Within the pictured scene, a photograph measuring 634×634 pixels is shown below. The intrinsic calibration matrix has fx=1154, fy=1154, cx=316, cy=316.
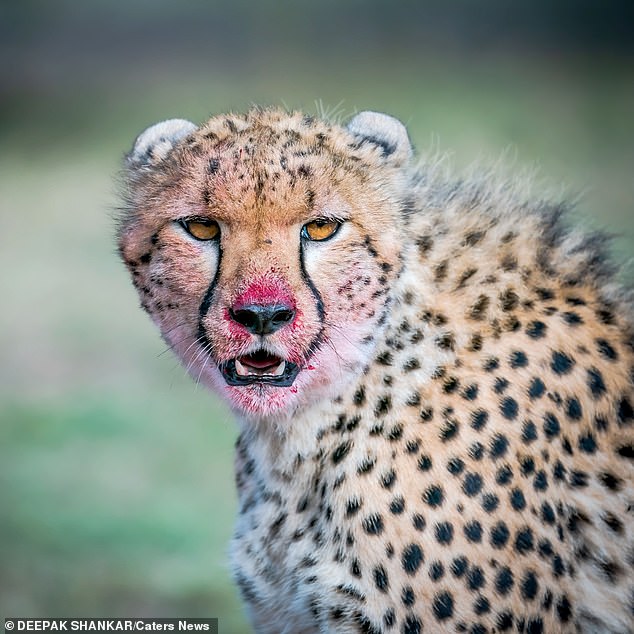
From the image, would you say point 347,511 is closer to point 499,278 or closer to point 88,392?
point 499,278

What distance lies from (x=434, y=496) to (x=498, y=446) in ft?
0.57

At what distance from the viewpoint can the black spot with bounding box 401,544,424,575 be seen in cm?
233

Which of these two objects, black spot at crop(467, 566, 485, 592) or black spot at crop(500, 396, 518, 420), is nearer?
black spot at crop(467, 566, 485, 592)

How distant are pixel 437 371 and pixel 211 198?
0.61 meters

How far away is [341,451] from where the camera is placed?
246 cm

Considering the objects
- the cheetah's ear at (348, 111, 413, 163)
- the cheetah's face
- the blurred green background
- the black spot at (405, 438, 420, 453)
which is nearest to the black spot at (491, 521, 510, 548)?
the black spot at (405, 438, 420, 453)

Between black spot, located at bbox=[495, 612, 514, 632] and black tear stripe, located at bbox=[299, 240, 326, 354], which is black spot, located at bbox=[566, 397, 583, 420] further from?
black tear stripe, located at bbox=[299, 240, 326, 354]

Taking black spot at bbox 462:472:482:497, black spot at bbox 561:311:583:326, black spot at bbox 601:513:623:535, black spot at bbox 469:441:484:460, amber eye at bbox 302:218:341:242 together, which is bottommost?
black spot at bbox 601:513:623:535

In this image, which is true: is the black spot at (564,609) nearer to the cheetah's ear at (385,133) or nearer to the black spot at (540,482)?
the black spot at (540,482)

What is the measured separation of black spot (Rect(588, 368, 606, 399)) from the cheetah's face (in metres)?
0.49

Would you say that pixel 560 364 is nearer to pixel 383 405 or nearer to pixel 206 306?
pixel 383 405

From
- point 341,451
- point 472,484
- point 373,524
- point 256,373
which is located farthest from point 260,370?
point 472,484

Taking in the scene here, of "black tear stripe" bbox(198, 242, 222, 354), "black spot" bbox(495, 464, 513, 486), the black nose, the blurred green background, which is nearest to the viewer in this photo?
the black nose

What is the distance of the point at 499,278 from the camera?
255 centimetres
